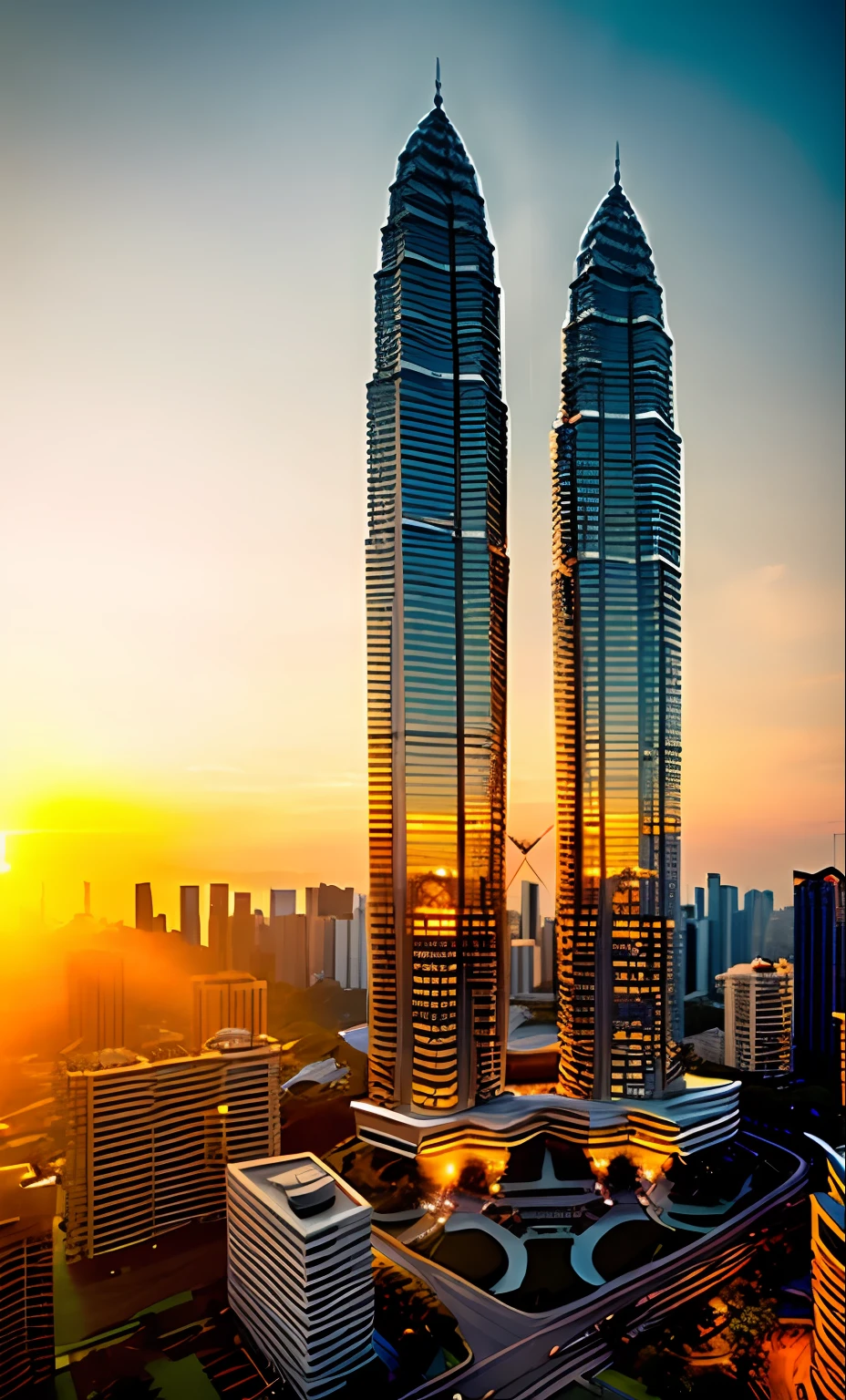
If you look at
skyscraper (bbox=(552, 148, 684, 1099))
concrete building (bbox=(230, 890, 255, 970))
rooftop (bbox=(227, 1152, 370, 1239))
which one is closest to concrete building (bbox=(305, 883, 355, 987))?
concrete building (bbox=(230, 890, 255, 970))

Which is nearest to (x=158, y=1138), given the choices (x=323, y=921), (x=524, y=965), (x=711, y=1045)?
(x=323, y=921)

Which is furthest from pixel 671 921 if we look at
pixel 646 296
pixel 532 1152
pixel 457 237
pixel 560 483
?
pixel 457 237

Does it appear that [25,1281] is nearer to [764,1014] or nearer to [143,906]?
[143,906]

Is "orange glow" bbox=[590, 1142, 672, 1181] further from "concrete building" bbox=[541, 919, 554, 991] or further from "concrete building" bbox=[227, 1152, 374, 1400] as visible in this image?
"concrete building" bbox=[227, 1152, 374, 1400]

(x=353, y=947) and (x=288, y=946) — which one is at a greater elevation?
(x=288, y=946)

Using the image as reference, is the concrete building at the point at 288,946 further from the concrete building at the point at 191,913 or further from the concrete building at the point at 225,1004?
the concrete building at the point at 191,913

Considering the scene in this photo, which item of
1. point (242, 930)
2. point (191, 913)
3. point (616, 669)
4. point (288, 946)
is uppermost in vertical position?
point (616, 669)
